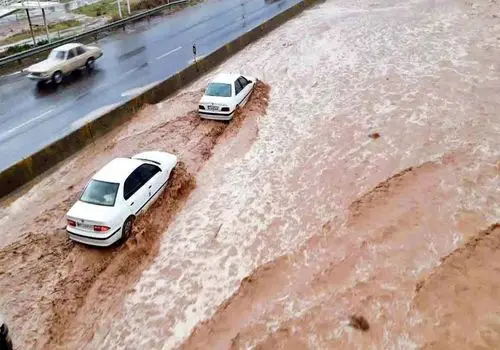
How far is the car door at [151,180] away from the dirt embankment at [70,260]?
1.02ft

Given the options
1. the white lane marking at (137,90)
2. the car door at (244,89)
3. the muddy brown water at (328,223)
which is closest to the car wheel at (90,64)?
the white lane marking at (137,90)

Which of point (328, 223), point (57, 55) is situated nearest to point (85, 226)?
point (328, 223)

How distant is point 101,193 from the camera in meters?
10.7

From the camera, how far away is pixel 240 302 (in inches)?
A: 373

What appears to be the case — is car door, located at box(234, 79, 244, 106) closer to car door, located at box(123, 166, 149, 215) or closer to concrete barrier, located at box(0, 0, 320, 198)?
concrete barrier, located at box(0, 0, 320, 198)

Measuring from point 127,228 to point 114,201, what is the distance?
738 mm

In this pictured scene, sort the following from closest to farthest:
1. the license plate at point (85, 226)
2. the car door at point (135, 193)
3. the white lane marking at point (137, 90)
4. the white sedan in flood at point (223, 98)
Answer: the license plate at point (85, 226)
the car door at point (135, 193)
the white sedan in flood at point (223, 98)
the white lane marking at point (137, 90)

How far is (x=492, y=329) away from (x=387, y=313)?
1883 mm

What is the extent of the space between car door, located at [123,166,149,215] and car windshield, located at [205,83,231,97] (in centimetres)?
626

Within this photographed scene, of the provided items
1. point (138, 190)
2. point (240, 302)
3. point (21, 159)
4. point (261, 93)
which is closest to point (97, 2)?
point (261, 93)

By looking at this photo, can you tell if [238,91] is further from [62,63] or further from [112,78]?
[62,63]

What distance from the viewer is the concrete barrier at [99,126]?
534 inches

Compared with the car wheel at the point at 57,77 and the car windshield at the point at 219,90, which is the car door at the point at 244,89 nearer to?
the car windshield at the point at 219,90

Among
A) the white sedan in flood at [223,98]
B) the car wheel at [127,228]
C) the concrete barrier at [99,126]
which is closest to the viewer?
the car wheel at [127,228]
